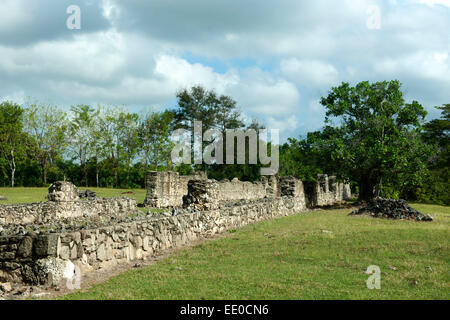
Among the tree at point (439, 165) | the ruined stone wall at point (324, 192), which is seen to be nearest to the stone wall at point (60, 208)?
the ruined stone wall at point (324, 192)

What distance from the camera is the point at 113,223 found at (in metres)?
8.38

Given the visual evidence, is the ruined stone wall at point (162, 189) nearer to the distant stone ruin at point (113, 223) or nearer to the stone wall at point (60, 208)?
the distant stone ruin at point (113, 223)

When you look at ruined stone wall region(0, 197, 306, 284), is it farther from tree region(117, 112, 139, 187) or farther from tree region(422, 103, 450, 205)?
tree region(117, 112, 139, 187)

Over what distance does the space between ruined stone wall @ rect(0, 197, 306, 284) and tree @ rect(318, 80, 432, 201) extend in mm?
13835

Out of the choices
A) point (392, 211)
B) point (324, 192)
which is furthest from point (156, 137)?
point (392, 211)

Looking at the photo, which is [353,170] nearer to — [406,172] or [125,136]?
[406,172]

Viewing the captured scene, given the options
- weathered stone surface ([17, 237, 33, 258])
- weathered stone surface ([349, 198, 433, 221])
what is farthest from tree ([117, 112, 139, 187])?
weathered stone surface ([17, 237, 33, 258])

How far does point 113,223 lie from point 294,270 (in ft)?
11.9

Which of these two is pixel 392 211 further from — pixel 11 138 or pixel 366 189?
pixel 11 138

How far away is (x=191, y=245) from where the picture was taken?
1002cm

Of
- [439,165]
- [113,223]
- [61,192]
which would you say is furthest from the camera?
[439,165]

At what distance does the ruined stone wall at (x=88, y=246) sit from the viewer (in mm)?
6078
